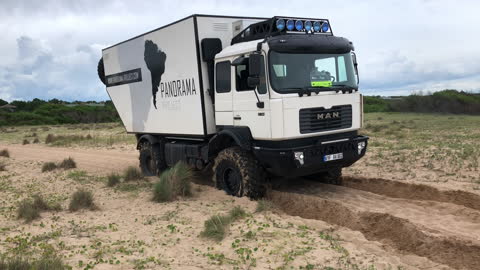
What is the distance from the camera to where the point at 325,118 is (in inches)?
353

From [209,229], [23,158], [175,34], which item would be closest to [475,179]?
[209,229]

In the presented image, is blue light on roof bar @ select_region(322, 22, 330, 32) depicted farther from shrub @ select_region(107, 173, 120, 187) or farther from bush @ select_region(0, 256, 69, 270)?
bush @ select_region(0, 256, 69, 270)

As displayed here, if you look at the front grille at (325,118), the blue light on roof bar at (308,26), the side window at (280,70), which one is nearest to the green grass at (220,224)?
the front grille at (325,118)

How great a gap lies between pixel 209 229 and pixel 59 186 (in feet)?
22.1

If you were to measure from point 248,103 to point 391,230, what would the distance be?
3636 millimetres

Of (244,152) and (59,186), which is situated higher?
(244,152)

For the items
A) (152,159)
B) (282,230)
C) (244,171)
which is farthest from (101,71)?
(282,230)

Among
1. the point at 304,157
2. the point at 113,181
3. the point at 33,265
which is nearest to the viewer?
the point at 33,265

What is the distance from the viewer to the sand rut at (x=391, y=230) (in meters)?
6.09

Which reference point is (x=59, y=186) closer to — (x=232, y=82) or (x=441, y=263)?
(x=232, y=82)

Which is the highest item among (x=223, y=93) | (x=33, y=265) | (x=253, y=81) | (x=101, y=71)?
(x=101, y=71)

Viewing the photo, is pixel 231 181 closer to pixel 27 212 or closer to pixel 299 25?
pixel 299 25

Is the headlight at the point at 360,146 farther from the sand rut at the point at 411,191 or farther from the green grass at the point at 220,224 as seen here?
the green grass at the point at 220,224

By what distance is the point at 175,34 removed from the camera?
35.7 feet
